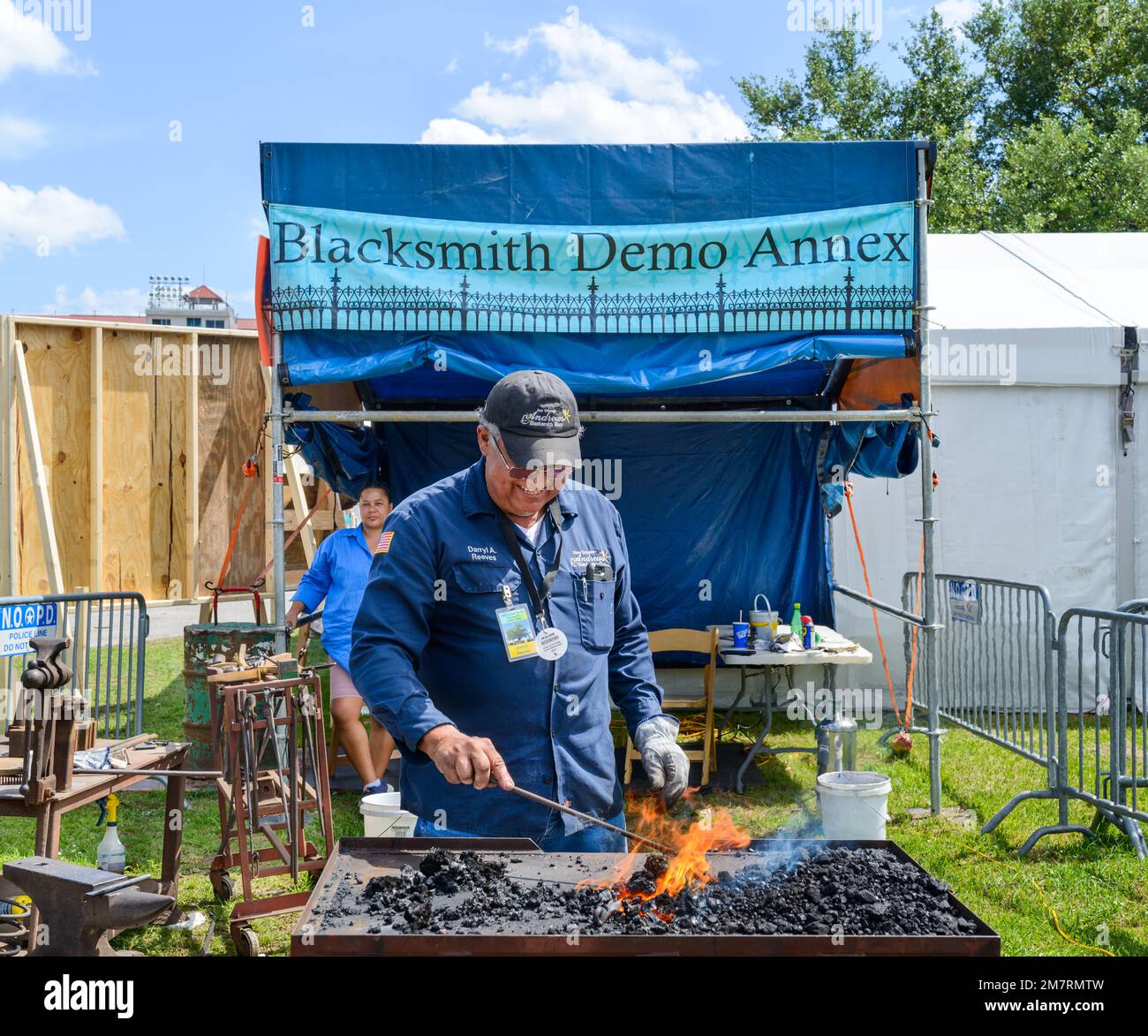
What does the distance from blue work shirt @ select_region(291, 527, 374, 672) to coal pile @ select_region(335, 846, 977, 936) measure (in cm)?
359

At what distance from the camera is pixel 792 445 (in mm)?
8211

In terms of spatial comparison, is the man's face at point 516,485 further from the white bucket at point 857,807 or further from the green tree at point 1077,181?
the green tree at point 1077,181

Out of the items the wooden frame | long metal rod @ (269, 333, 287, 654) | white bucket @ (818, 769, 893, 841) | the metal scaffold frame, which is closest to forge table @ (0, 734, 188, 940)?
long metal rod @ (269, 333, 287, 654)

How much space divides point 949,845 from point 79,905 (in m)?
4.52

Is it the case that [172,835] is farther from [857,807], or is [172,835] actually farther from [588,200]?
[588,200]

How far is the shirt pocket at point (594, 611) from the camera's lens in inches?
118

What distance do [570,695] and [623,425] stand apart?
541 cm

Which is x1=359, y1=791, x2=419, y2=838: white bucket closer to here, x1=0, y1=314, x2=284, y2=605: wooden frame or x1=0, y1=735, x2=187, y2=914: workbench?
x1=0, y1=735, x2=187, y2=914: workbench

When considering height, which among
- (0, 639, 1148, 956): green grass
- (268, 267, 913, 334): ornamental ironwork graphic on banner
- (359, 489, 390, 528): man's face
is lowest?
(0, 639, 1148, 956): green grass

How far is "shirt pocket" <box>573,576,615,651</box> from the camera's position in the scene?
2.99 meters

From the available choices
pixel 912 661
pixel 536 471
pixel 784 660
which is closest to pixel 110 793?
pixel 536 471

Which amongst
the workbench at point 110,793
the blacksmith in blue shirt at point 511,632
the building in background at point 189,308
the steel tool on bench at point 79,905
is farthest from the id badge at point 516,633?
the building in background at point 189,308

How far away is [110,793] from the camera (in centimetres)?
418
